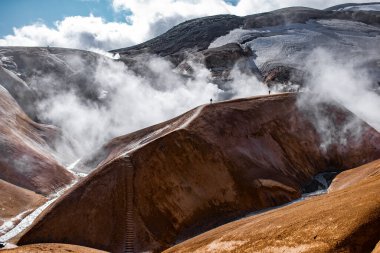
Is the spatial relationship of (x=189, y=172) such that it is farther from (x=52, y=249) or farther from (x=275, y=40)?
(x=275, y=40)

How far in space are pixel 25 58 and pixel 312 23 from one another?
297 ft

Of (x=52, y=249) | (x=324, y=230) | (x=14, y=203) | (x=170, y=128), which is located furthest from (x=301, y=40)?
(x=324, y=230)

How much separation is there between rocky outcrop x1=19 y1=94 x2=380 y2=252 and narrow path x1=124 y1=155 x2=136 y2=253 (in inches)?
5.5

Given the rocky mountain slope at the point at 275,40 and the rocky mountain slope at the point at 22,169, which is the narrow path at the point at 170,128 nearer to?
the rocky mountain slope at the point at 22,169

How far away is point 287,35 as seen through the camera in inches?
5325

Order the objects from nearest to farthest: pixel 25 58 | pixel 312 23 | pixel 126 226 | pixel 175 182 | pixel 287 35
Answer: pixel 126 226
pixel 175 182
pixel 25 58
pixel 287 35
pixel 312 23

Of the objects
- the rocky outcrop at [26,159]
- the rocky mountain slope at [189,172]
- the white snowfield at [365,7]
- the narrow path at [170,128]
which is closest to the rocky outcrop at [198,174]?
the rocky mountain slope at [189,172]

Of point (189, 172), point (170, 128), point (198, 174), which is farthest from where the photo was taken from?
point (170, 128)

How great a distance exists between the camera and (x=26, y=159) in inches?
2357

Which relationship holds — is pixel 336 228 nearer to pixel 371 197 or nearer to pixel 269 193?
pixel 371 197

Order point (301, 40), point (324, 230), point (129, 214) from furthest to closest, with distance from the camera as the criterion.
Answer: point (301, 40) < point (129, 214) < point (324, 230)

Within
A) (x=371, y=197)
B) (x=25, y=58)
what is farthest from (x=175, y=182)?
(x=25, y=58)

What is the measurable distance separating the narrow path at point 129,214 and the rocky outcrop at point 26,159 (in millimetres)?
15291

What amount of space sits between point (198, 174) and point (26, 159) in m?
25.5
